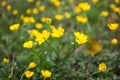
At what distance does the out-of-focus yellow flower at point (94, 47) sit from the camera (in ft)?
10.4

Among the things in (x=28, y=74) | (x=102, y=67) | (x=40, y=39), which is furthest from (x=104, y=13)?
(x=28, y=74)

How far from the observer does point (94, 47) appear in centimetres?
321

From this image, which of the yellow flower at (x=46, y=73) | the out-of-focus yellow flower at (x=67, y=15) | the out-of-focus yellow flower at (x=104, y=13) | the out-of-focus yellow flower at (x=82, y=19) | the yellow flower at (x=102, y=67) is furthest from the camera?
the out-of-focus yellow flower at (x=67, y=15)

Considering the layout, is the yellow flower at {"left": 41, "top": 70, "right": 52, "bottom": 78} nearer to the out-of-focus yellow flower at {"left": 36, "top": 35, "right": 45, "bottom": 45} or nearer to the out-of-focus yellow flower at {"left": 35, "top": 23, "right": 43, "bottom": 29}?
the out-of-focus yellow flower at {"left": 36, "top": 35, "right": 45, "bottom": 45}

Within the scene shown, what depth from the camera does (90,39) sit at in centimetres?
334

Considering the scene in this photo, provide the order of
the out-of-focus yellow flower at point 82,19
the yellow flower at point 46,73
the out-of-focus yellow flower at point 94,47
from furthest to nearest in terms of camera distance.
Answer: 1. the out-of-focus yellow flower at point 82,19
2. the out-of-focus yellow flower at point 94,47
3. the yellow flower at point 46,73

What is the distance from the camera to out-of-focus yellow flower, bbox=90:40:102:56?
3160 mm

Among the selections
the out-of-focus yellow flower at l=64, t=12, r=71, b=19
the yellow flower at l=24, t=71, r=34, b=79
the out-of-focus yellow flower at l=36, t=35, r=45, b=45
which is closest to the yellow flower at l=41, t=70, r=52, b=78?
the yellow flower at l=24, t=71, r=34, b=79

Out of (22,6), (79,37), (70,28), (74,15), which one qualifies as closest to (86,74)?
(79,37)

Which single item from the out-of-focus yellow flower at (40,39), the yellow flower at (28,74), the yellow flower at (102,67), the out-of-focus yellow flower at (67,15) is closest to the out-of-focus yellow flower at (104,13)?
the out-of-focus yellow flower at (67,15)

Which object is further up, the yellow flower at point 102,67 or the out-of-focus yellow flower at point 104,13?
the out-of-focus yellow flower at point 104,13

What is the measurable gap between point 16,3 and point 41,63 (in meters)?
1.71

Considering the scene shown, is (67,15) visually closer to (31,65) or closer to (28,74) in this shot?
(31,65)

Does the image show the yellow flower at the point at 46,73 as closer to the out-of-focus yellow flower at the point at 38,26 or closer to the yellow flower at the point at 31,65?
the yellow flower at the point at 31,65
